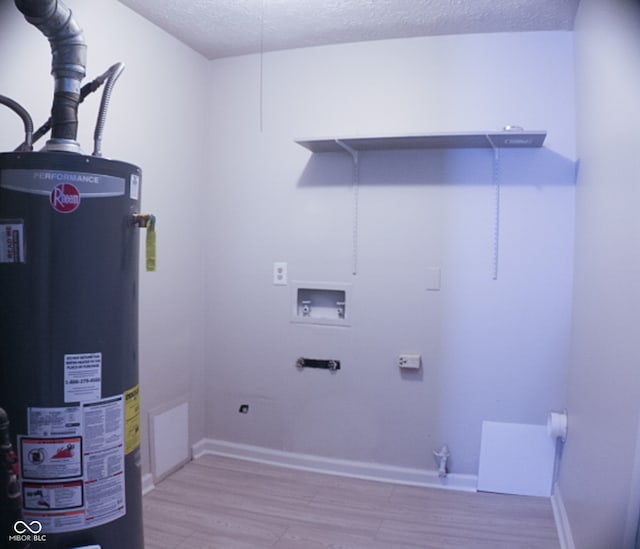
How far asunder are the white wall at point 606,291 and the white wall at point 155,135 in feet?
7.17

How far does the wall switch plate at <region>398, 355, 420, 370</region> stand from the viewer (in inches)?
111

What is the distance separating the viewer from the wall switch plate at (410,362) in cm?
281

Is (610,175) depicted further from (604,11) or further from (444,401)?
(444,401)

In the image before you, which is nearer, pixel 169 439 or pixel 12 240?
pixel 12 240

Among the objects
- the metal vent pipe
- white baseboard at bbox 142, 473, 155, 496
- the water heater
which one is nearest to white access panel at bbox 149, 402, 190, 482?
white baseboard at bbox 142, 473, 155, 496

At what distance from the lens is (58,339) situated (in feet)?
4.50

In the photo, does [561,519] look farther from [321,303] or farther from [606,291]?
[321,303]

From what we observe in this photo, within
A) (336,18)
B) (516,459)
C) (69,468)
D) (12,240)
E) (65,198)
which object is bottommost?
(516,459)

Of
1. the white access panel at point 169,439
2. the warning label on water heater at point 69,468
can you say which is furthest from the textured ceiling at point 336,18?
the white access panel at point 169,439

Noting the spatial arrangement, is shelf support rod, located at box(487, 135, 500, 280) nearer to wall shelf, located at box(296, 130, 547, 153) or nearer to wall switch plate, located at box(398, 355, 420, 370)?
wall shelf, located at box(296, 130, 547, 153)

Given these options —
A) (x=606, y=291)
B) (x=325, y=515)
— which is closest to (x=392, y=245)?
(x=606, y=291)

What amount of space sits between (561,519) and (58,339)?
2.39 meters

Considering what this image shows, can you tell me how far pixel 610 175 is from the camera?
1.85 metres

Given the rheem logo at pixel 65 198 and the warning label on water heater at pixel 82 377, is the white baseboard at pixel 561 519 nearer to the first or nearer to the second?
the warning label on water heater at pixel 82 377
